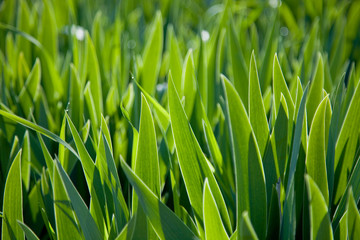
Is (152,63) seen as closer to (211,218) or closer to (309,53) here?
(309,53)

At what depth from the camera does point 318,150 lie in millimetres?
445

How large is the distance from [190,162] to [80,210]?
144 millimetres

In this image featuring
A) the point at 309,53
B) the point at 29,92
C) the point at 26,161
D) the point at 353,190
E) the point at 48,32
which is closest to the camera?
the point at 353,190

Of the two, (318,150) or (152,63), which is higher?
(152,63)

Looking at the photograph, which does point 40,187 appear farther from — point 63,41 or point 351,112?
point 63,41

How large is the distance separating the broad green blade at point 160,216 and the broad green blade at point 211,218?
24 millimetres

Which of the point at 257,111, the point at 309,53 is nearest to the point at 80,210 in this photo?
the point at 257,111

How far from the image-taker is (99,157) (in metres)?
0.50

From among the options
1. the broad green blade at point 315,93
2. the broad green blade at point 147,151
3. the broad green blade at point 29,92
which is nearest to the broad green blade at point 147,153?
the broad green blade at point 147,151

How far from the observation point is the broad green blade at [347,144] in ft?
1.71

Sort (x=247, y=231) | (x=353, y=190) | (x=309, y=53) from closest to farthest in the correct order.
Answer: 1. (x=247, y=231)
2. (x=353, y=190)
3. (x=309, y=53)

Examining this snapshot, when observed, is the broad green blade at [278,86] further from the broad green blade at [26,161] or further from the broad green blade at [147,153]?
the broad green blade at [26,161]

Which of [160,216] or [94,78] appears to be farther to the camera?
[94,78]

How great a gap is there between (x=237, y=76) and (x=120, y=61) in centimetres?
26
